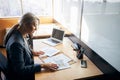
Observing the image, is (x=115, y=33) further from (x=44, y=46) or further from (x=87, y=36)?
(x=44, y=46)

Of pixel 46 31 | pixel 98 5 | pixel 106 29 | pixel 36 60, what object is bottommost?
pixel 36 60

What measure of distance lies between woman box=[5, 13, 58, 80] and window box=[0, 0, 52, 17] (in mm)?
1880

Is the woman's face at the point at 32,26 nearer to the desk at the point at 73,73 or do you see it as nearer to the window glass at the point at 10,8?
the desk at the point at 73,73

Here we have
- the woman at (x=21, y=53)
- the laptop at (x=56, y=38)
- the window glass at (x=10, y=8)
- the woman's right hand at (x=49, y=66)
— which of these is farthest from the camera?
the window glass at (x=10, y=8)

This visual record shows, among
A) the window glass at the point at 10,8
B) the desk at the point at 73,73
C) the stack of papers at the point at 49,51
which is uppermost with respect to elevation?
the window glass at the point at 10,8

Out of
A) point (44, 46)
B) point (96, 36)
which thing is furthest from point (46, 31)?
point (96, 36)

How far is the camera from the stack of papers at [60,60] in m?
1.85

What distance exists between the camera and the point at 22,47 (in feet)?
5.43

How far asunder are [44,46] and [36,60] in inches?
17.7

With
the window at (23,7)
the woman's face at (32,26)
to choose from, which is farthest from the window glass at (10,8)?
the woman's face at (32,26)

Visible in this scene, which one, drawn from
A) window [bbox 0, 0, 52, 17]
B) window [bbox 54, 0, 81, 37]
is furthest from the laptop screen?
window [bbox 0, 0, 52, 17]

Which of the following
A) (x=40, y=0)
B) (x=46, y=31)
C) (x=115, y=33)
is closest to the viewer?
(x=115, y=33)

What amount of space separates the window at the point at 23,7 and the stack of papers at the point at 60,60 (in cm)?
182

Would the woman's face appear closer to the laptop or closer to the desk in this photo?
the desk
